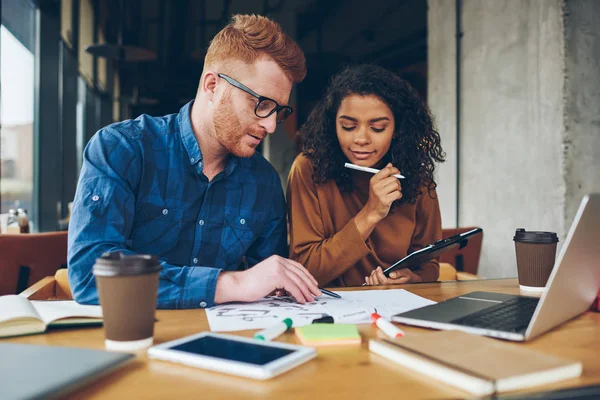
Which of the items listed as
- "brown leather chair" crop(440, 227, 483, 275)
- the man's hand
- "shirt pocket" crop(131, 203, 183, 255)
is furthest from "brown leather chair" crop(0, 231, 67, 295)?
"brown leather chair" crop(440, 227, 483, 275)

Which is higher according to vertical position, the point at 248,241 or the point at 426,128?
the point at 426,128

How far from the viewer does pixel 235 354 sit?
2.58 feet

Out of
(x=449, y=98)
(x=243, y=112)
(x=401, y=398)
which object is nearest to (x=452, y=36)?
(x=449, y=98)

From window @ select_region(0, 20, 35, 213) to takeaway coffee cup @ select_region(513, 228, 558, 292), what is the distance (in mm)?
3004

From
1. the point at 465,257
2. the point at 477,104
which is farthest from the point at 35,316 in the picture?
the point at 477,104

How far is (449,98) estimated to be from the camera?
4332mm

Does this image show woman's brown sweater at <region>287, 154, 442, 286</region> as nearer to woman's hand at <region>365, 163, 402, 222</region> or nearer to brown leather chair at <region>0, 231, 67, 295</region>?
woman's hand at <region>365, 163, 402, 222</region>

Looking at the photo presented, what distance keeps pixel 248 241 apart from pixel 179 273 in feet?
1.78

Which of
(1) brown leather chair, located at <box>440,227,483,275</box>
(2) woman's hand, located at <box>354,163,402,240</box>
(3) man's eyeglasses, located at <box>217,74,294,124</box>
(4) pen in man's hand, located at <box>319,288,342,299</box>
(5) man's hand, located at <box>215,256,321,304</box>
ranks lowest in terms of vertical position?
(1) brown leather chair, located at <box>440,227,483,275</box>

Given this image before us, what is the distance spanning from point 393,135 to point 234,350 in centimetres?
147

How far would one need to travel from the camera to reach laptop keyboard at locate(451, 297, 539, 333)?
0.95m

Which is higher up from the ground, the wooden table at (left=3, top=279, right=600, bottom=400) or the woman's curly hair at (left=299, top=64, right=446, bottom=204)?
the woman's curly hair at (left=299, top=64, right=446, bottom=204)

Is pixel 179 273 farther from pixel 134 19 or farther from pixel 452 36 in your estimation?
pixel 134 19

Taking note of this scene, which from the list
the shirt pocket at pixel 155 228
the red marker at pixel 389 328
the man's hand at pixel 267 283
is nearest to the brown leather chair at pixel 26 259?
the shirt pocket at pixel 155 228
